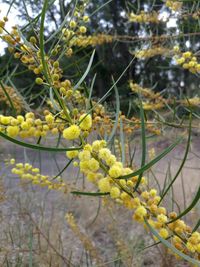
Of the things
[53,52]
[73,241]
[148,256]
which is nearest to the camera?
[53,52]

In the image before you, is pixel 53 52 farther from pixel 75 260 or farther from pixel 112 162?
pixel 75 260

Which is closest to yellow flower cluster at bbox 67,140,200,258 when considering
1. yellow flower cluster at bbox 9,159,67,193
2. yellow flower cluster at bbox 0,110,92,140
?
yellow flower cluster at bbox 0,110,92,140

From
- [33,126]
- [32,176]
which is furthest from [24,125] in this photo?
[32,176]

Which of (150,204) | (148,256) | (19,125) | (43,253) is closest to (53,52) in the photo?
(19,125)

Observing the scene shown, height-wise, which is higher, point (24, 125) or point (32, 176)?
point (24, 125)

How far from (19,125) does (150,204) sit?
205 mm

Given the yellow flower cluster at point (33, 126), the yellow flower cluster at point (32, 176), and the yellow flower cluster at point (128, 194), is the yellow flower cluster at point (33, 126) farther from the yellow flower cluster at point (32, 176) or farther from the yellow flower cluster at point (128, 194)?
the yellow flower cluster at point (32, 176)

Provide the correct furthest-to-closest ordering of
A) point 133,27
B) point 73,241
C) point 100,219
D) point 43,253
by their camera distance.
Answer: point 133,27
point 100,219
point 73,241
point 43,253

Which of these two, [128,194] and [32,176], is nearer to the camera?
[128,194]

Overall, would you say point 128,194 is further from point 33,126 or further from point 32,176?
point 32,176

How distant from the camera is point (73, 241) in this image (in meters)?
2.20

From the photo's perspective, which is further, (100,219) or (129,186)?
(100,219)

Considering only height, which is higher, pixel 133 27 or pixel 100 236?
pixel 133 27

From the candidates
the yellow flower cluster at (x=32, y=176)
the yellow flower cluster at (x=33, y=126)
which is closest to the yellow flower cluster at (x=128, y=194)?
the yellow flower cluster at (x=33, y=126)
